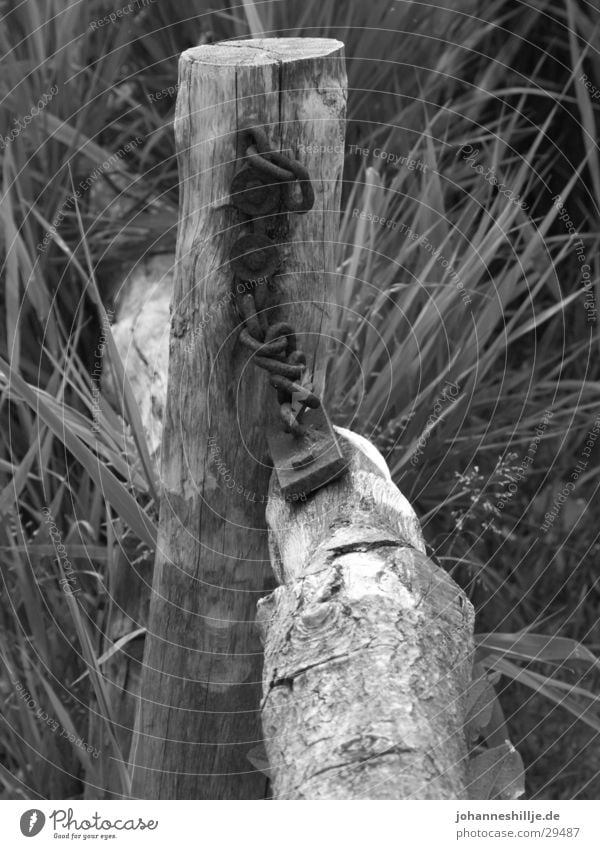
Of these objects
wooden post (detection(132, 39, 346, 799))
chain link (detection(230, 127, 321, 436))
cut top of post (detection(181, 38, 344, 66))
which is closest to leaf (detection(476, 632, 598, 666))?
wooden post (detection(132, 39, 346, 799))

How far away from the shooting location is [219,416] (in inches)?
50.3

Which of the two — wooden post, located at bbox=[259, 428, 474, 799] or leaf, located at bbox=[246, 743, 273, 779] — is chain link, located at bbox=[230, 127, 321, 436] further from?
leaf, located at bbox=[246, 743, 273, 779]

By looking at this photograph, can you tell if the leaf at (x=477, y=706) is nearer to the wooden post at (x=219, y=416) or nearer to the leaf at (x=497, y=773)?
the leaf at (x=497, y=773)

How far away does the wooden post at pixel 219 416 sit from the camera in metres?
1.16

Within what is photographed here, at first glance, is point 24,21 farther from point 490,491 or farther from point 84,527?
→ point 490,491

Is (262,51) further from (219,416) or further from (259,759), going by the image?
(259,759)

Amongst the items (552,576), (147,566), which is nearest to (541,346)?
(552,576)

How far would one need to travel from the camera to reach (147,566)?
188cm

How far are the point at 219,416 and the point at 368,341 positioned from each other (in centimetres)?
76

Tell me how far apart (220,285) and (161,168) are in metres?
1.48

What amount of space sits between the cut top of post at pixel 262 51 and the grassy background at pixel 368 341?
1.56 ft

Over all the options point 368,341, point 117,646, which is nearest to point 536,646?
point 368,341

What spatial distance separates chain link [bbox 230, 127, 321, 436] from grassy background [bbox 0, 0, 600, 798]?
16.3 inches

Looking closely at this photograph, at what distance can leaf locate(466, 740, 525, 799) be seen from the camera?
1.07 m
